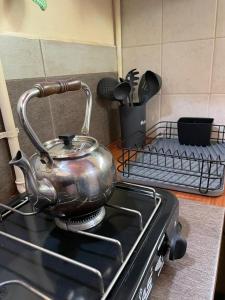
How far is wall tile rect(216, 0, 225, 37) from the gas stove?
696 mm

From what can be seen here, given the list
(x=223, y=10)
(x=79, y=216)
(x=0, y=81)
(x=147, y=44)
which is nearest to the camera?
(x=79, y=216)

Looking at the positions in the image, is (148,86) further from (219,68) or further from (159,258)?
(159,258)

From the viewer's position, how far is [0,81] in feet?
1.82

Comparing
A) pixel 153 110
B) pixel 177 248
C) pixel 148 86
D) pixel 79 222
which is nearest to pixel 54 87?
pixel 79 222

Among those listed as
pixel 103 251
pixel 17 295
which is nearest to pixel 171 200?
pixel 103 251

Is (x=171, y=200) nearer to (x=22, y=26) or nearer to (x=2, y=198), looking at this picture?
(x=2, y=198)

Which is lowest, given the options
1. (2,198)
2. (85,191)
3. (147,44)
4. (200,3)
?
(2,198)

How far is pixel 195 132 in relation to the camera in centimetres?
95

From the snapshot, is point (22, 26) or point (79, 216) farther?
point (22, 26)

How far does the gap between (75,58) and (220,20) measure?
563 millimetres

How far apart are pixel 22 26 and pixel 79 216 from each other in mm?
522

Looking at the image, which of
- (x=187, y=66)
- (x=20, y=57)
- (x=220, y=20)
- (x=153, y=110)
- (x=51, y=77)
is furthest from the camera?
(x=153, y=110)

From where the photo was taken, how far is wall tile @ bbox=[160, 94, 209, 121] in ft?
3.24

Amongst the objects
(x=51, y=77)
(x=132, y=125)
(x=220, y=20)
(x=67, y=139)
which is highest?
(x=220, y=20)
